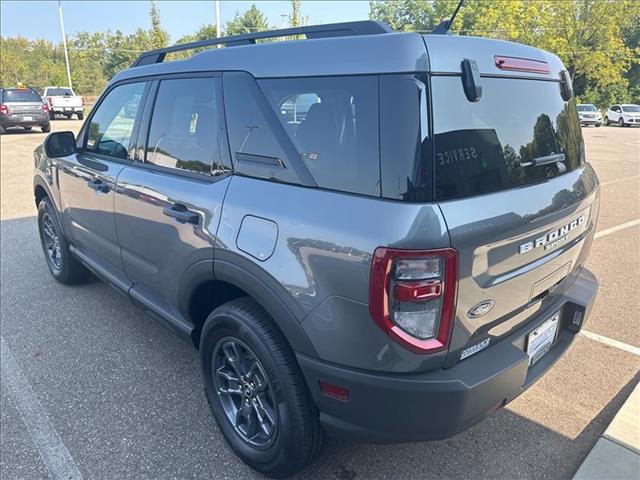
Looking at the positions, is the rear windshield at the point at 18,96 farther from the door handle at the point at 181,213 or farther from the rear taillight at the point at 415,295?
the rear taillight at the point at 415,295

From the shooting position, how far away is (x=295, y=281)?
1854mm

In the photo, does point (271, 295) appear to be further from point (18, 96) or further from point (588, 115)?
point (588, 115)

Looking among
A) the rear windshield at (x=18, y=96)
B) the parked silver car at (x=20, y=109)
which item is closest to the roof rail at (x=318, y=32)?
the parked silver car at (x=20, y=109)

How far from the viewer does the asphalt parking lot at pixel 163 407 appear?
233 cm

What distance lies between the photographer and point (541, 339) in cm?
221

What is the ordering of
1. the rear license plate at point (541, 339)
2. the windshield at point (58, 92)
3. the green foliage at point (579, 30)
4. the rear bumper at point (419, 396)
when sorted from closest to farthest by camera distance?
the rear bumper at point (419, 396) < the rear license plate at point (541, 339) < the windshield at point (58, 92) < the green foliage at point (579, 30)

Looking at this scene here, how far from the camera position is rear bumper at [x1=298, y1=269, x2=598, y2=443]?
1.71 m

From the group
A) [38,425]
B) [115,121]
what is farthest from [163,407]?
[115,121]

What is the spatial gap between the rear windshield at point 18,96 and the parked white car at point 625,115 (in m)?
33.4

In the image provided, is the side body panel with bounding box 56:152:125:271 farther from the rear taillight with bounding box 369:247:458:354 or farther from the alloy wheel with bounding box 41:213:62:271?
the rear taillight with bounding box 369:247:458:354

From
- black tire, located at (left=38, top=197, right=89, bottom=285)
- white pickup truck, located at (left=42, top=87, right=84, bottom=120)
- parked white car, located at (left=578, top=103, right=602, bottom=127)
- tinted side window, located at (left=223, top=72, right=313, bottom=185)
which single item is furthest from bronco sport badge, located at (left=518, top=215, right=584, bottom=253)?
parked white car, located at (left=578, top=103, right=602, bottom=127)

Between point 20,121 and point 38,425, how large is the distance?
19814mm

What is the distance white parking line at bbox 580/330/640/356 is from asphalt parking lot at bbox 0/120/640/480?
0.01 meters

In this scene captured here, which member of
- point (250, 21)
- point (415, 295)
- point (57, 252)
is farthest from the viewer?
point (250, 21)
